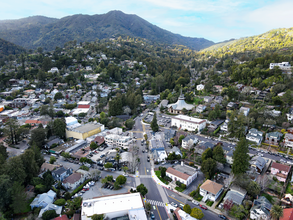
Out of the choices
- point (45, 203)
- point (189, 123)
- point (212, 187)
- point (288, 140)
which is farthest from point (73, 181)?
point (288, 140)

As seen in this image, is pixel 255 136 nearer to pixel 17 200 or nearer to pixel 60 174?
pixel 60 174

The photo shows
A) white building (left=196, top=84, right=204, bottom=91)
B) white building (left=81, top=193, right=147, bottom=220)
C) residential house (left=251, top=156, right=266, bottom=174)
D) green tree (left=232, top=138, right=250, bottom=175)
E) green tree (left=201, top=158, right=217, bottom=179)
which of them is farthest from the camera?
white building (left=196, top=84, right=204, bottom=91)

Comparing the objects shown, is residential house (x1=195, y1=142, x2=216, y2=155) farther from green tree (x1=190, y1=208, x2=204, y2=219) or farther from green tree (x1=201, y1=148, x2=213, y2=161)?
green tree (x1=190, y1=208, x2=204, y2=219)

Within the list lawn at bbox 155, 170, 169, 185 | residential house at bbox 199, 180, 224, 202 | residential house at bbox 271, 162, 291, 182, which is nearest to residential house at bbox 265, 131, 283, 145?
residential house at bbox 271, 162, 291, 182

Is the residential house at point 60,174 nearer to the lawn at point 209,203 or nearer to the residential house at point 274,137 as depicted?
the lawn at point 209,203

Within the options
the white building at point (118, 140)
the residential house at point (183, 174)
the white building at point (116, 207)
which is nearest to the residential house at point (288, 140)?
the residential house at point (183, 174)

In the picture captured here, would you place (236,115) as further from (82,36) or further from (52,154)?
(82,36)

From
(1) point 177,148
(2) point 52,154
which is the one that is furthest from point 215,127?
(2) point 52,154
